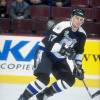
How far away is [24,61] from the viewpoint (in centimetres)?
548

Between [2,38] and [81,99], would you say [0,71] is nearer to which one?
[2,38]

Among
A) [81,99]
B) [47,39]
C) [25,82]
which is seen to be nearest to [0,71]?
[25,82]

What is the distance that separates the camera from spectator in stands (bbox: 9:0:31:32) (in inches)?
239

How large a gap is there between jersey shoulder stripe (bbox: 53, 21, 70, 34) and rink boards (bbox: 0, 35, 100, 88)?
0.71 ft

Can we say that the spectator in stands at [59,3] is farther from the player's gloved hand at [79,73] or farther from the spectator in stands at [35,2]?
the player's gloved hand at [79,73]

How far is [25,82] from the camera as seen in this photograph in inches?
214

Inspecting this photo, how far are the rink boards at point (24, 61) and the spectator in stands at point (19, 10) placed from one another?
0.66 m

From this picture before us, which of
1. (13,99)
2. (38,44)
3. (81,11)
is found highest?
(81,11)

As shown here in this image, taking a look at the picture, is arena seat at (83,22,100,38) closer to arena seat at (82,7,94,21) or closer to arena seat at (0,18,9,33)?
arena seat at (82,7,94,21)

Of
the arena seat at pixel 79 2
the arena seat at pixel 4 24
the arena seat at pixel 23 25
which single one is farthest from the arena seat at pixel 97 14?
the arena seat at pixel 4 24

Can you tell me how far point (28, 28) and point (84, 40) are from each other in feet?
2.91

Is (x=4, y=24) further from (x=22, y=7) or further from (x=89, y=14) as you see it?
(x=89, y=14)

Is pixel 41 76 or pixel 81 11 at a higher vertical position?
pixel 81 11

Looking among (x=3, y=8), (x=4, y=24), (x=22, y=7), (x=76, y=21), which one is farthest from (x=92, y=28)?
(x=3, y=8)
